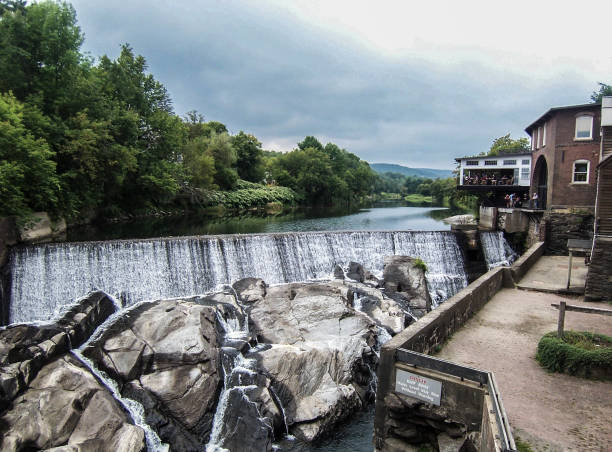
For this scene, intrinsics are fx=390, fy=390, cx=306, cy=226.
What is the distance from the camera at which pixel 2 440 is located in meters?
7.06

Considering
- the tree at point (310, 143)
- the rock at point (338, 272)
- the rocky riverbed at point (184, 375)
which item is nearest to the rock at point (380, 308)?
the rocky riverbed at point (184, 375)

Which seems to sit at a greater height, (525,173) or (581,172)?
(525,173)

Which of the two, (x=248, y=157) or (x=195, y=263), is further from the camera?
(x=248, y=157)

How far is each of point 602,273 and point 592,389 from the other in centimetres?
773

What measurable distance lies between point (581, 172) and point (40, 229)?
27.1 m

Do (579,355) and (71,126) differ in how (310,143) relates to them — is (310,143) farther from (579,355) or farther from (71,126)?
(579,355)

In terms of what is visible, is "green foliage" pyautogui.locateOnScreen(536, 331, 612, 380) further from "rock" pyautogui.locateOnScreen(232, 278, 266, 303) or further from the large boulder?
"rock" pyautogui.locateOnScreen(232, 278, 266, 303)

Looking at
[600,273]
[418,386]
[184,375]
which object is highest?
[600,273]

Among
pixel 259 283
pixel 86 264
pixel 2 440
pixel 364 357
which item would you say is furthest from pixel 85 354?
pixel 364 357

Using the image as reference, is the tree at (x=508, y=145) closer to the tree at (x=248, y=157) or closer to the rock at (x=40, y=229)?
the tree at (x=248, y=157)

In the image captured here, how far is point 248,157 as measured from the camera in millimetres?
62562

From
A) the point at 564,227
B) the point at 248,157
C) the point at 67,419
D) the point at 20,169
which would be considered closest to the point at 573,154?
the point at 564,227

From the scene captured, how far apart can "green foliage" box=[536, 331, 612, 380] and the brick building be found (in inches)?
643

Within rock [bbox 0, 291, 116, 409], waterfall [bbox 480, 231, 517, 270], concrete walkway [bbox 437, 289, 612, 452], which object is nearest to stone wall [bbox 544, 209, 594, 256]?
waterfall [bbox 480, 231, 517, 270]
